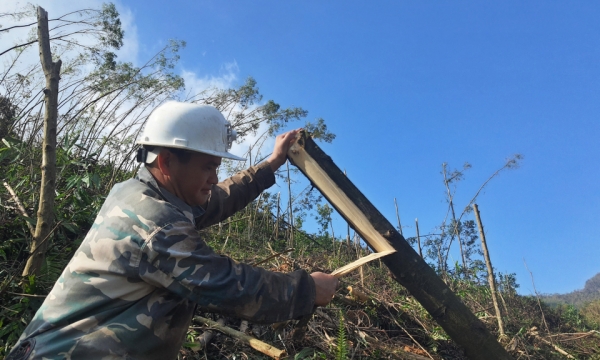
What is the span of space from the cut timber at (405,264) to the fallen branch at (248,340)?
3.39 feet

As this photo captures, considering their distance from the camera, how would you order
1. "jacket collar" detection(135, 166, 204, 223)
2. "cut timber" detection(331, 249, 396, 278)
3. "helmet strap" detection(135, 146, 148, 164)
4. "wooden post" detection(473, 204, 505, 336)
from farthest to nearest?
1. "wooden post" detection(473, 204, 505, 336)
2. "cut timber" detection(331, 249, 396, 278)
3. "helmet strap" detection(135, 146, 148, 164)
4. "jacket collar" detection(135, 166, 204, 223)

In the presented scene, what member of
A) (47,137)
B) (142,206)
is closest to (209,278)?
(142,206)

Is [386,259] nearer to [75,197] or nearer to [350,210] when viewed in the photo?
[350,210]

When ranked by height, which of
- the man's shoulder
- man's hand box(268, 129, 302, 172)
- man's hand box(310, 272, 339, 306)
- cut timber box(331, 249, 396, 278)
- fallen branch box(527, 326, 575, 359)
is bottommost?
fallen branch box(527, 326, 575, 359)

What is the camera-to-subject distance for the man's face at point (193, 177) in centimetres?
191

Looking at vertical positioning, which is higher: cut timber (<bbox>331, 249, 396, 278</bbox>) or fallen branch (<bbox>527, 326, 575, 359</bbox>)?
cut timber (<bbox>331, 249, 396, 278</bbox>)

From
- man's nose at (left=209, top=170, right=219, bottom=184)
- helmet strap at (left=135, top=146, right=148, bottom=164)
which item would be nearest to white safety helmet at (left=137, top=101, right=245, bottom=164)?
helmet strap at (left=135, top=146, right=148, bottom=164)

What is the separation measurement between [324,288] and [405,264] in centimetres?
77

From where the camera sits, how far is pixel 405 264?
2.47 m

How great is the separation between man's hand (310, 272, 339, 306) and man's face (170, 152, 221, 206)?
676 mm

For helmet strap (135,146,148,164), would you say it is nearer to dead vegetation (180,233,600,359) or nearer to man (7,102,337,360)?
man (7,102,337,360)

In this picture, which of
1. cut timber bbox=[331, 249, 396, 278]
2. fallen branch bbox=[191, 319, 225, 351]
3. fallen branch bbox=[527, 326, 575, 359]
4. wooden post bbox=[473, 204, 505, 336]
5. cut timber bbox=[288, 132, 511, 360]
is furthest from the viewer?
wooden post bbox=[473, 204, 505, 336]

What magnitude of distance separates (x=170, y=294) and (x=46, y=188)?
2048 millimetres

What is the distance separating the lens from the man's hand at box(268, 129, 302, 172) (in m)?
2.66
